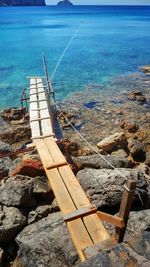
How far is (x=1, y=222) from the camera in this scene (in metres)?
8.55

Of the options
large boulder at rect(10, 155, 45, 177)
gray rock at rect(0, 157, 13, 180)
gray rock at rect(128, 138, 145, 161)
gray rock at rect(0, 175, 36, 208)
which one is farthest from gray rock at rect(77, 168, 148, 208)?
gray rock at rect(128, 138, 145, 161)

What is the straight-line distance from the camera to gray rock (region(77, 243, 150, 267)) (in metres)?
5.10

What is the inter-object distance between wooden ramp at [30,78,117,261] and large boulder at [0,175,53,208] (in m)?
0.77

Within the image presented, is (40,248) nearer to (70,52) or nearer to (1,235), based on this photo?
(1,235)

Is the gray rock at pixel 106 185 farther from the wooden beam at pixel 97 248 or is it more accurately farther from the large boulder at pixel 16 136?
the large boulder at pixel 16 136

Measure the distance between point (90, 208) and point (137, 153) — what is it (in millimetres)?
7816

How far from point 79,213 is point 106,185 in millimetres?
1847

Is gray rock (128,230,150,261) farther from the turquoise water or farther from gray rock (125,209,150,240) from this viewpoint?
the turquoise water

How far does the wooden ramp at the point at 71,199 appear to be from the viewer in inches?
265

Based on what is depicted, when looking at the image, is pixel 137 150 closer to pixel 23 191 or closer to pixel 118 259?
pixel 23 191

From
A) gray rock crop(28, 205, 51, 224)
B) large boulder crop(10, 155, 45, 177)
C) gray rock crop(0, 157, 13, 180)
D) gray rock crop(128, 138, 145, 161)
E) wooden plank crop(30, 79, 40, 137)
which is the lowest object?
gray rock crop(128, 138, 145, 161)

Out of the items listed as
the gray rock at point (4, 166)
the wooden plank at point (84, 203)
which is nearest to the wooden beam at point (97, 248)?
the wooden plank at point (84, 203)

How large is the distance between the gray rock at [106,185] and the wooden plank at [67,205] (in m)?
0.98

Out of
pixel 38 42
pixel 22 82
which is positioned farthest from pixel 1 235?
pixel 38 42
